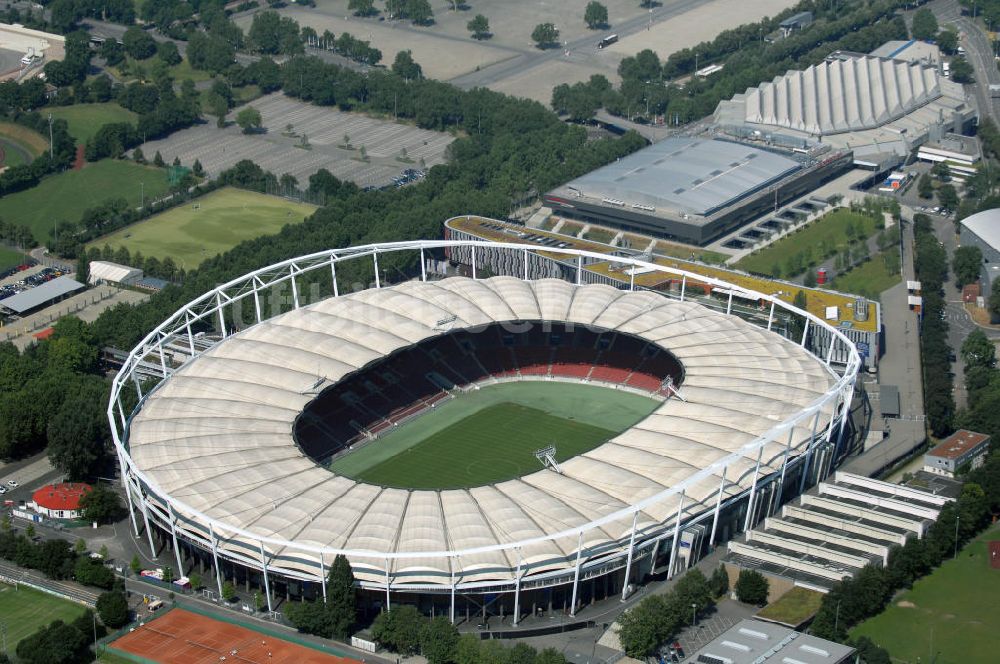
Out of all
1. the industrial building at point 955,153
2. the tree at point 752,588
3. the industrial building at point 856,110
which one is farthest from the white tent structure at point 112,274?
the industrial building at point 955,153

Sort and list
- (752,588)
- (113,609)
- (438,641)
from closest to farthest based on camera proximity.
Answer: (438,641)
(113,609)
(752,588)

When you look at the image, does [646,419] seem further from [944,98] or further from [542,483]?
[944,98]

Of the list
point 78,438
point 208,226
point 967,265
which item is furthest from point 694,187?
point 78,438

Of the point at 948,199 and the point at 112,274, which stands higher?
the point at 948,199

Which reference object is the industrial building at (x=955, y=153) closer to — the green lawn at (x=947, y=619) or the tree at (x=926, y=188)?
the tree at (x=926, y=188)

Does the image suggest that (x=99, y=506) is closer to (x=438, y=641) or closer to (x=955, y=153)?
(x=438, y=641)

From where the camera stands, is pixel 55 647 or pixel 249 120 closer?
pixel 55 647

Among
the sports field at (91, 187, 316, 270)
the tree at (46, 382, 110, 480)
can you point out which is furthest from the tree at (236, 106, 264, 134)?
the tree at (46, 382, 110, 480)

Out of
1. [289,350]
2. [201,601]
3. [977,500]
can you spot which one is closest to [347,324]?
[289,350]

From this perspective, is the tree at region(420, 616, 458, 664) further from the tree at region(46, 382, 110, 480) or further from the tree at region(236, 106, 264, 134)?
the tree at region(236, 106, 264, 134)
